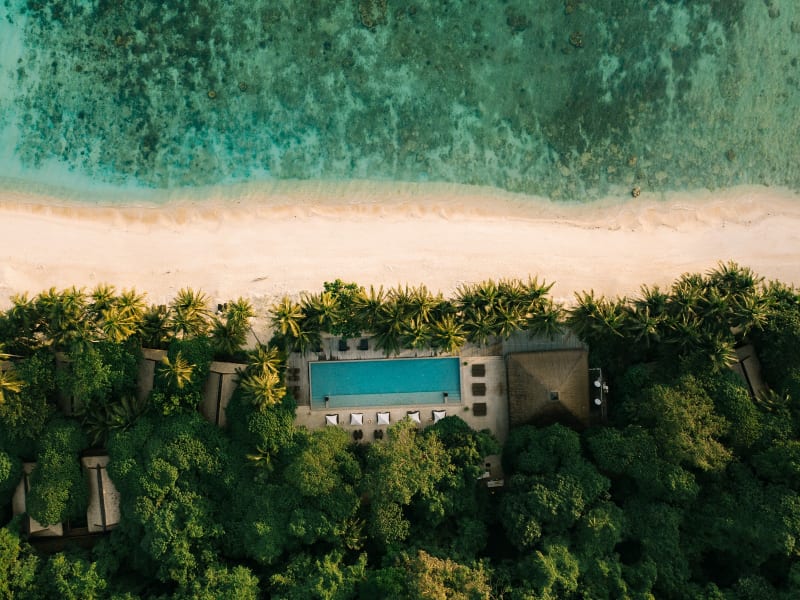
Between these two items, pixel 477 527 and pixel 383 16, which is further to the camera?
pixel 383 16

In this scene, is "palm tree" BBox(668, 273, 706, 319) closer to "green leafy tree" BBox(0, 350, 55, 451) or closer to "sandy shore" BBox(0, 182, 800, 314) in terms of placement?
"sandy shore" BBox(0, 182, 800, 314)

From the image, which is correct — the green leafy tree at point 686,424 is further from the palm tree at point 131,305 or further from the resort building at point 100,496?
the resort building at point 100,496

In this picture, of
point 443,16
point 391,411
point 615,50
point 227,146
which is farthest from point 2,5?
point 615,50

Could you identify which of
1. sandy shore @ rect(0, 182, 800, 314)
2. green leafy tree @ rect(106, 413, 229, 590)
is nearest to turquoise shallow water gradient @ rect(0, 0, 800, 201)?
sandy shore @ rect(0, 182, 800, 314)

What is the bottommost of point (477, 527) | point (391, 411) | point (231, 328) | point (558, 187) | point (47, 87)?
A: point (477, 527)

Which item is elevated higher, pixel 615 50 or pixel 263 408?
pixel 615 50

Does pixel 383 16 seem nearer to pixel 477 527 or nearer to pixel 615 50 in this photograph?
pixel 615 50

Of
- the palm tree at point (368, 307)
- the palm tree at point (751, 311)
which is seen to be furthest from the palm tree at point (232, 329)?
the palm tree at point (751, 311)
